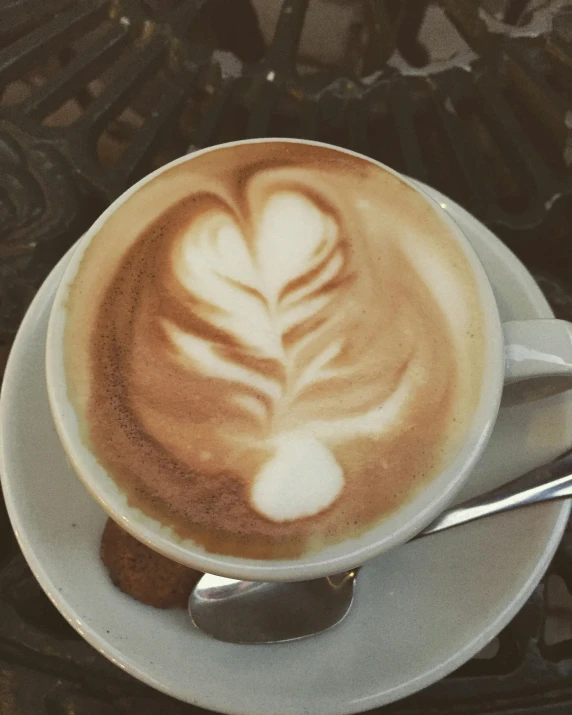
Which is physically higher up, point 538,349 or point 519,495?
point 538,349

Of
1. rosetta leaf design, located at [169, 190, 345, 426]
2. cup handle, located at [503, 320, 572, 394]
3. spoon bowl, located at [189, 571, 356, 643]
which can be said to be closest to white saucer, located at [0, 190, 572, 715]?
spoon bowl, located at [189, 571, 356, 643]

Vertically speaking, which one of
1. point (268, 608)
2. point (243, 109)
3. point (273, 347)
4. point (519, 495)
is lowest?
point (268, 608)

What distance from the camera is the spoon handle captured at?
2.67ft

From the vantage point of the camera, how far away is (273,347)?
74 cm

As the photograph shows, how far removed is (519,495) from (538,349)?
210 mm

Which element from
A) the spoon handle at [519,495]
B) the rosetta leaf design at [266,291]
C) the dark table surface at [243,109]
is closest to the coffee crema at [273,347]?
the rosetta leaf design at [266,291]

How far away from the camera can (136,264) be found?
77 cm

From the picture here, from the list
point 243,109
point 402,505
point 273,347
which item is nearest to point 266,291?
point 273,347

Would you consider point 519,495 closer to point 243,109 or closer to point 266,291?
point 266,291

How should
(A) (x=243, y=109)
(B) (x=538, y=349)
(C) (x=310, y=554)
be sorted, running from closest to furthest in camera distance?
(C) (x=310, y=554) < (B) (x=538, y=349) < (A) (x=243, y=109)

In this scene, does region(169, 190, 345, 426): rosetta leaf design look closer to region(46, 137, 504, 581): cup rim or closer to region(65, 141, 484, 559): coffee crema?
region(65, 141, 484, 559): coffee crema

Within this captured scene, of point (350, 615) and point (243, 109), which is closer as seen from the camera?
point (350, 615)

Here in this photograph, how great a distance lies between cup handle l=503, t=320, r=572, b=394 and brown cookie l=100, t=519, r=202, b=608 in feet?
1.60

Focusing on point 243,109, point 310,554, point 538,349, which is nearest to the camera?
point 310,554
